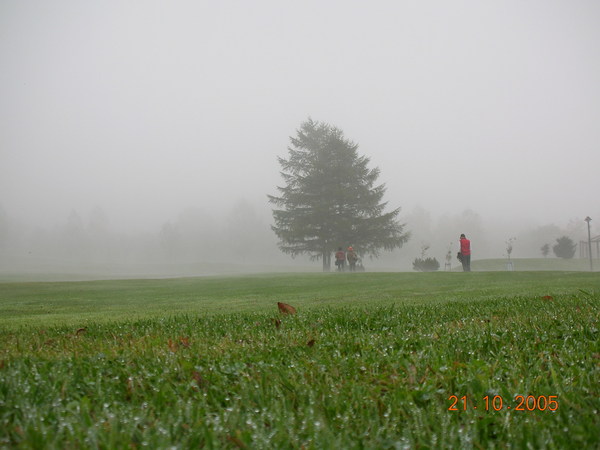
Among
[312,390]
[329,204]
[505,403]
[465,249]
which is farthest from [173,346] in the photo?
[329,204]

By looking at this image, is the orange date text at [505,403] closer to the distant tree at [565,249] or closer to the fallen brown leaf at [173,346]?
the fallen brown leaf at [173,346]

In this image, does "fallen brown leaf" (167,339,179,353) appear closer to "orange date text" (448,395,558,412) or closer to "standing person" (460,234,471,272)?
"orange date text" (448,395,558,412)

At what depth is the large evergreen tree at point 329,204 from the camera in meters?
46.6

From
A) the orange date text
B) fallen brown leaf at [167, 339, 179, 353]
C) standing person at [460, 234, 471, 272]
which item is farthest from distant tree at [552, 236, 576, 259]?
the orange date text

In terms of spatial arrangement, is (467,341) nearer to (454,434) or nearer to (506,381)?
(506,381)

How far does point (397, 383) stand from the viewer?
96.7 inches

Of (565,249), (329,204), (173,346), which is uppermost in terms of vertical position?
(329,204)

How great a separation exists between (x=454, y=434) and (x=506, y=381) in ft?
3.02

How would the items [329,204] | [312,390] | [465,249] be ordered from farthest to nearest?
1. [329,204]
2. [465,249]
3. [312,390]

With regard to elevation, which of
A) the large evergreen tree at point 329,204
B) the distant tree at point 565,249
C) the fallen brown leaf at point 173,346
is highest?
the large evergreen tree at point 329,204

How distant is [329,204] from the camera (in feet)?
154

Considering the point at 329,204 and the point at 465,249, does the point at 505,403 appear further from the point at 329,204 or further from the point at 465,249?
the point at 329,204

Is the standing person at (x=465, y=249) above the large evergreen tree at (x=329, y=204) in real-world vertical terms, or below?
below

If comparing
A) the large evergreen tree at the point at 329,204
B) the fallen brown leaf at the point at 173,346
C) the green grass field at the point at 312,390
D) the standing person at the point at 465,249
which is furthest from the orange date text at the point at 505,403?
the large evergreen tree at the point at 329,204
